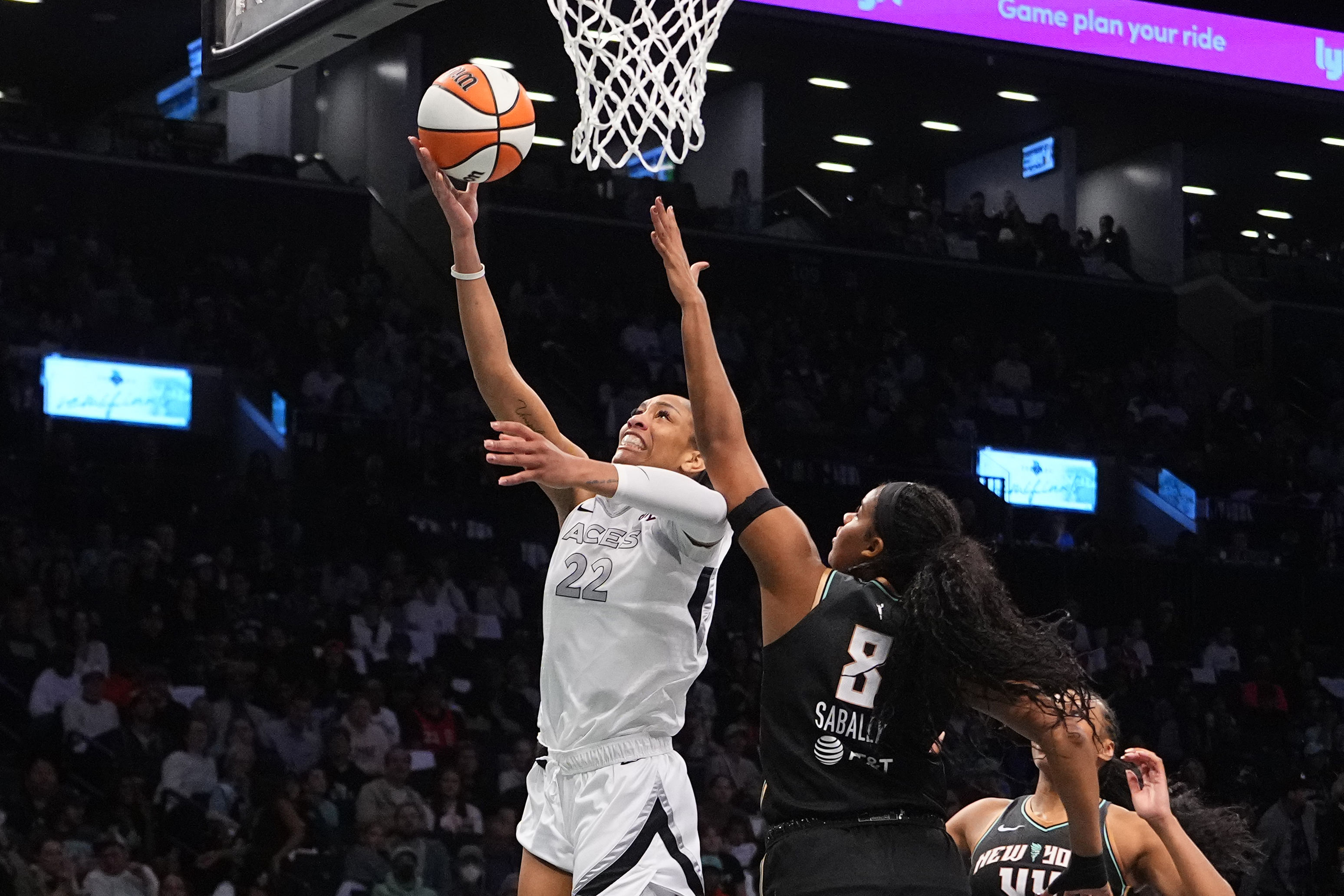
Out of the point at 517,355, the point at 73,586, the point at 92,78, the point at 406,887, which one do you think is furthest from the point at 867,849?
the point at 92,78

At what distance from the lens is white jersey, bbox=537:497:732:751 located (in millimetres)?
4457

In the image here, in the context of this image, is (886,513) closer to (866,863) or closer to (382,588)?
(866,863)

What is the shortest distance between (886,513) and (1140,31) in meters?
12.7

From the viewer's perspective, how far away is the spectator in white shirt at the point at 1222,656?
15.7m

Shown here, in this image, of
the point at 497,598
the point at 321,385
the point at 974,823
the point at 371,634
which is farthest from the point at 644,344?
the point at 974,823

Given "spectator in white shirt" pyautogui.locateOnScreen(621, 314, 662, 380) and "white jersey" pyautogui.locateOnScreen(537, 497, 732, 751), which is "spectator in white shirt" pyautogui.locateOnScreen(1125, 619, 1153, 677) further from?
"white jersey" pyautogui.locateOnScreen(537, 497, 732, 751)

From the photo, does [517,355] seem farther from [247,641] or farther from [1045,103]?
[1045,103]

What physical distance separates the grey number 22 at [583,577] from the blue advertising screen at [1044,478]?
1291 centimetres

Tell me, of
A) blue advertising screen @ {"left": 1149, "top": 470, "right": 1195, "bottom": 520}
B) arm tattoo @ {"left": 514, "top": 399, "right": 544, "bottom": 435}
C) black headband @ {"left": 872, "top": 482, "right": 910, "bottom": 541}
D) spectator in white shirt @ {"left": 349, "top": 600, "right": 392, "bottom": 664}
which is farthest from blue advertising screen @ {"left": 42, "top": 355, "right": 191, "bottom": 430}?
black headband @ {"left": 872, "top": 482, "right": 910, "bottom": 541}

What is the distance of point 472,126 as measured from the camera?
196 inches

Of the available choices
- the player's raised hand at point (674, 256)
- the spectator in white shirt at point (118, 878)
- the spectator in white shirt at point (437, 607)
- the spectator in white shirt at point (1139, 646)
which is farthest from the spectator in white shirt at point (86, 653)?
the spectator in white shirt at point (1139, 646)

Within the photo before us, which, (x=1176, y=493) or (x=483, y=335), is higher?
(x=483, y=335)

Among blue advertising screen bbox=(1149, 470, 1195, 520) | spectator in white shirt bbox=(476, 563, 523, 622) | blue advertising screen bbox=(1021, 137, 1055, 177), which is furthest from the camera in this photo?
blue advertising screen bbox=(1021, 137, 1055, 177)

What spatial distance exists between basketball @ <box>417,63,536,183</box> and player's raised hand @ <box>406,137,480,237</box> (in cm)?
3
